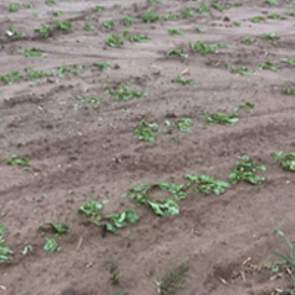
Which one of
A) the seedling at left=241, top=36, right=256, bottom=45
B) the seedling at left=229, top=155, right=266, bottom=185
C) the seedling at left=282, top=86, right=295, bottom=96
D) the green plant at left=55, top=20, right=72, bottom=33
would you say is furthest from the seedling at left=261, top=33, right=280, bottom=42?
the seedling at left=229, top=155, right=266, bottom=185

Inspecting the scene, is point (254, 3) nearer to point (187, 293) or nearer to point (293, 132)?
point (293, 132)

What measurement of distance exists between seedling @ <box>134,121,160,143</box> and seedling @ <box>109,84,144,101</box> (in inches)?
20.5

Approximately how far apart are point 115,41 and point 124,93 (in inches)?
63.0

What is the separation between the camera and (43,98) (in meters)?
5.06

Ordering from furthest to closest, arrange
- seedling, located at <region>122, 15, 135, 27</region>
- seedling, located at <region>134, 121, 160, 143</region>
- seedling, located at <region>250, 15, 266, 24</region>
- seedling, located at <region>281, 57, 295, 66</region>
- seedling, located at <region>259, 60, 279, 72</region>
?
seedling, located at <region>250, 15, 266, 24</region> → seedling, located at <region>122, 15, 135, 27</region> → seedling, located at <region>281, 57, 295, 66</region> → seedling, located at <region>259, 60, 279, 72</region> → seedling, located at <region>134, 121, 160, 143</region>

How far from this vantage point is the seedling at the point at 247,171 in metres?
4.03

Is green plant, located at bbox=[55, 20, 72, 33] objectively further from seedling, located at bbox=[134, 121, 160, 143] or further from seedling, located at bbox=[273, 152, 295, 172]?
seedling, located at bbox=[273, 152, 295, 172]

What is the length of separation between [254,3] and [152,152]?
555 centimetres

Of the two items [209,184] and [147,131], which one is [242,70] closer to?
[147,131]

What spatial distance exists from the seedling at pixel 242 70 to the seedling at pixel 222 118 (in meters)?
1.02

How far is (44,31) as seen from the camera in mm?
6914

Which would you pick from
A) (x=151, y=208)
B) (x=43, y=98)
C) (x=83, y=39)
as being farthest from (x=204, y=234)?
(x=83, y=39)

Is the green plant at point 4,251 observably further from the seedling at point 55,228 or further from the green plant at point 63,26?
the green plant at point 63,26

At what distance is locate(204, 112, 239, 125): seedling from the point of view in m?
4.81
